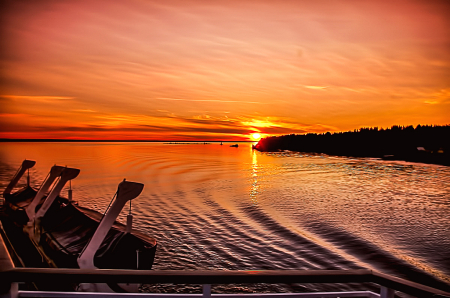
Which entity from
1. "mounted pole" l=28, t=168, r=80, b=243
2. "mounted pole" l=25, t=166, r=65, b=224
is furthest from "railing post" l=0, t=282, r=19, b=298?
"mounted pole" l=25, t=166, r=65, b=224

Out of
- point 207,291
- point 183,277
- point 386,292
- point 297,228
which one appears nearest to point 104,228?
point 207,291

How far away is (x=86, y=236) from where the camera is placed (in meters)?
9.66

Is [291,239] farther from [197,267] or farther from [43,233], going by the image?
[43,233]

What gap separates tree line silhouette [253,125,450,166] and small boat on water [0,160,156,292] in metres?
92.6

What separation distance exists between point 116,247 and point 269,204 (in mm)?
19786

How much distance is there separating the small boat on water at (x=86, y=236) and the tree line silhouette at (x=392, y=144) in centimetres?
9262

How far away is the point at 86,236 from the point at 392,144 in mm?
136097

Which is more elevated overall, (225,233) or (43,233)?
(43,233)

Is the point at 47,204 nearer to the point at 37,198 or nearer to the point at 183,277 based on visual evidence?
the point at 37,198

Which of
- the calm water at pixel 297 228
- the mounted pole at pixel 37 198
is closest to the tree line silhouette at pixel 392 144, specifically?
the calm water at pixel 297 228

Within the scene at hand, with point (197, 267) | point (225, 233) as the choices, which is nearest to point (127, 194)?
point (197, 267)

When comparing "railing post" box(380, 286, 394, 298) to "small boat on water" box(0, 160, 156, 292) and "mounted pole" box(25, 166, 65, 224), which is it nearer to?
"small boat on water" box(0, 160, 156, 292)

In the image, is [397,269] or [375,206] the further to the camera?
[375,206]

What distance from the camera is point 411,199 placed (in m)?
29.2
